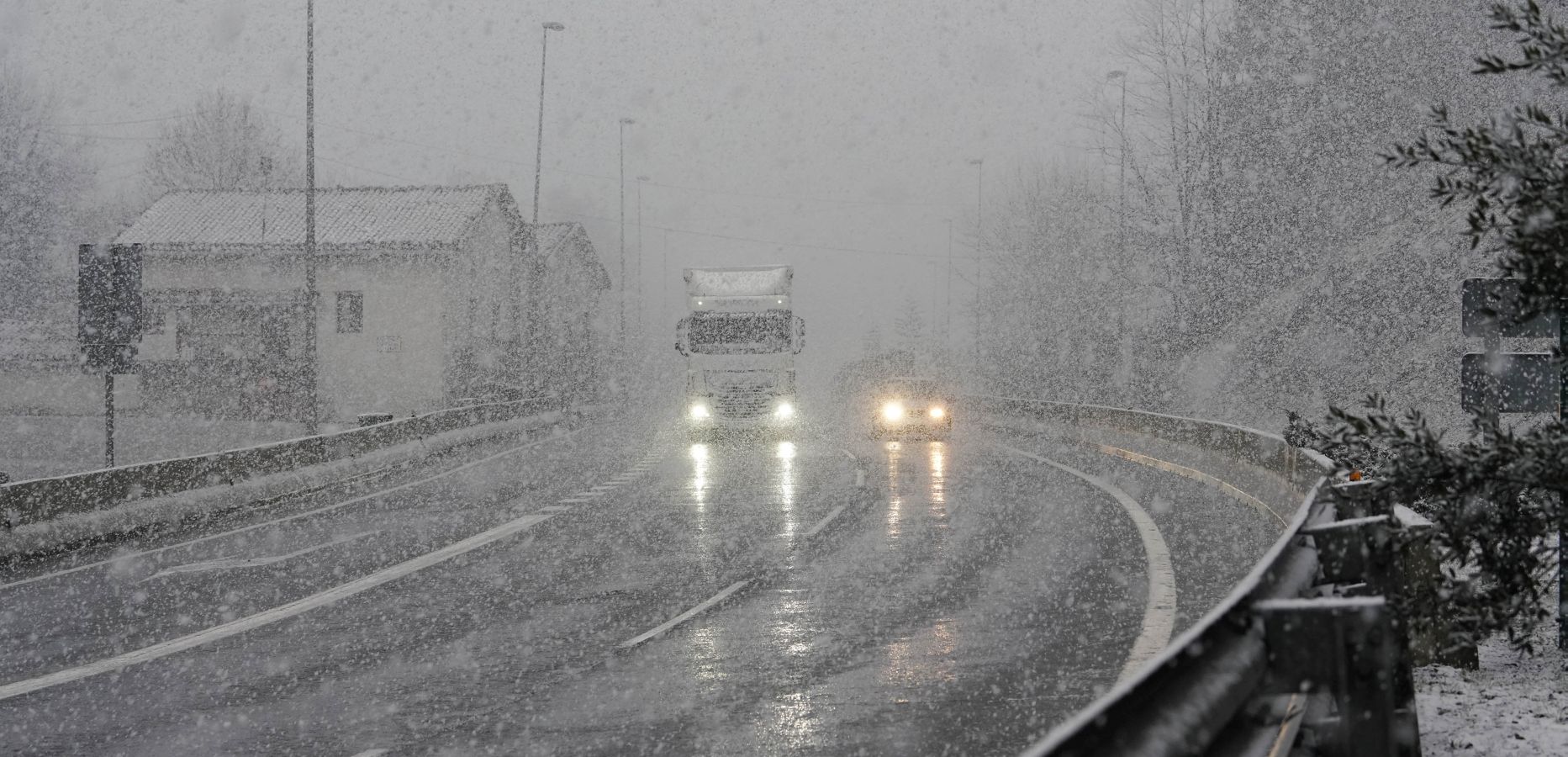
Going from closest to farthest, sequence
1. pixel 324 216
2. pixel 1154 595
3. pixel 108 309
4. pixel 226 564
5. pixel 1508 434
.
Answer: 1. pixel 1508 434
2. pixel 1154 595
3. pixel 226 564
4. pixel 108 309
5. pixel 324 216

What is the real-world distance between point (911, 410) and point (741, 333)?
476cm

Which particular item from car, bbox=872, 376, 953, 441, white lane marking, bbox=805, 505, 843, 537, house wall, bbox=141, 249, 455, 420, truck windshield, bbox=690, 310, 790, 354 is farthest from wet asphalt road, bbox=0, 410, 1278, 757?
house wall, bbox=141, 249, 455, 420

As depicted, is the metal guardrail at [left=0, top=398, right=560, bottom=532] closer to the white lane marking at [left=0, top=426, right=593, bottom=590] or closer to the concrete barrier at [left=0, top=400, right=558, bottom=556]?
the concrete barrier at [left=0, top=400, right=558, bottom=556]

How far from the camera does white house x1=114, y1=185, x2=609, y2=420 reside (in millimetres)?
51844

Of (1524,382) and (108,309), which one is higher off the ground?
(108,309)

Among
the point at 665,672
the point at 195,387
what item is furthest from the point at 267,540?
the point at 195,387

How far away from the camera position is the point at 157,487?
61.0 ft

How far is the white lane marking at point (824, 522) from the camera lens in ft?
54.1

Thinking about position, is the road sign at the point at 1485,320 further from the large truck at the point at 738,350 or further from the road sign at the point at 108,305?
the large truck at the point at 738,350

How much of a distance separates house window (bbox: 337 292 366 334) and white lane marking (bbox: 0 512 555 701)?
1500 inches

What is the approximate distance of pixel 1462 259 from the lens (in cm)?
3678

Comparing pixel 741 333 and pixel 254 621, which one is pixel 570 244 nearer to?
pixel 741 333

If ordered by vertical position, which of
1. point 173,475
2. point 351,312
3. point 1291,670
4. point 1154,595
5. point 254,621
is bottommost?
point 254,621

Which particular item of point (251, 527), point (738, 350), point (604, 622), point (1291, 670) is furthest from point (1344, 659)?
point (738, 350)
